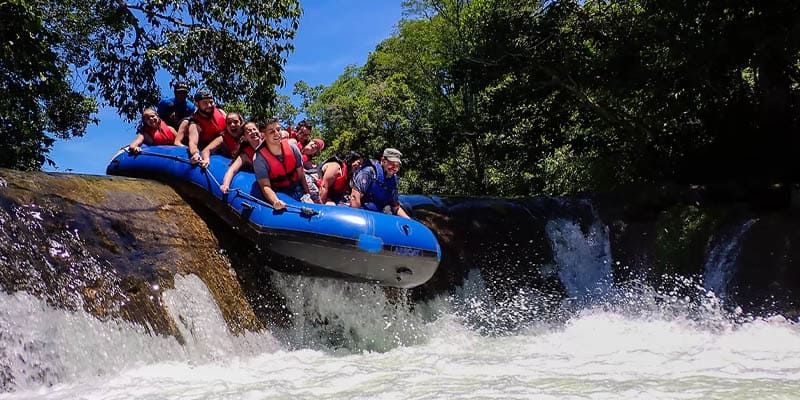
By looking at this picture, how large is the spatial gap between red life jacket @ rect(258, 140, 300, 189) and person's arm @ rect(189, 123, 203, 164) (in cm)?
61

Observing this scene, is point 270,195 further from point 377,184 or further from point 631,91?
point 631,91

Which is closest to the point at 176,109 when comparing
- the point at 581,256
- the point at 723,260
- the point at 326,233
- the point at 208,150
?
the point at 208,150

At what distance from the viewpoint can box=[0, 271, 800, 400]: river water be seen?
3.84m

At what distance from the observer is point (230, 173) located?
18.1 feet

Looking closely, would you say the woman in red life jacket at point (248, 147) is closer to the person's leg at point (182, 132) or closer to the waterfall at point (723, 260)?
the person's leg at point (182, 132)

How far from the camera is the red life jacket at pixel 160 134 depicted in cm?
638

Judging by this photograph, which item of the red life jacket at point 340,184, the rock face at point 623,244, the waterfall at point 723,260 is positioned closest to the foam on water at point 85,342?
the red life jacket at point 340,184

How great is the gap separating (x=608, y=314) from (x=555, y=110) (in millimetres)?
6317

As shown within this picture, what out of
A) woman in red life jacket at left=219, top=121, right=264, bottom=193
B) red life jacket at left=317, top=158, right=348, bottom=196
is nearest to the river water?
red life jacket at left=317, top=158, right=348, bottom=196

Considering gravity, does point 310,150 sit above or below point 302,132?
below

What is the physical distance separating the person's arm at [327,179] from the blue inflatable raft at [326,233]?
76 cm

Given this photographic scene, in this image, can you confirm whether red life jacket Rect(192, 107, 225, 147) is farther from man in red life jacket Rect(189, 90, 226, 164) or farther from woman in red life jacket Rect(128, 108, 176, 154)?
woman in red life jacket Rect(128, 108, 176, 154)

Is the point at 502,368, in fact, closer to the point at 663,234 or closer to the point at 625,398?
the point at 625,398

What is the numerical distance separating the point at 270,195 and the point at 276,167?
319mm
